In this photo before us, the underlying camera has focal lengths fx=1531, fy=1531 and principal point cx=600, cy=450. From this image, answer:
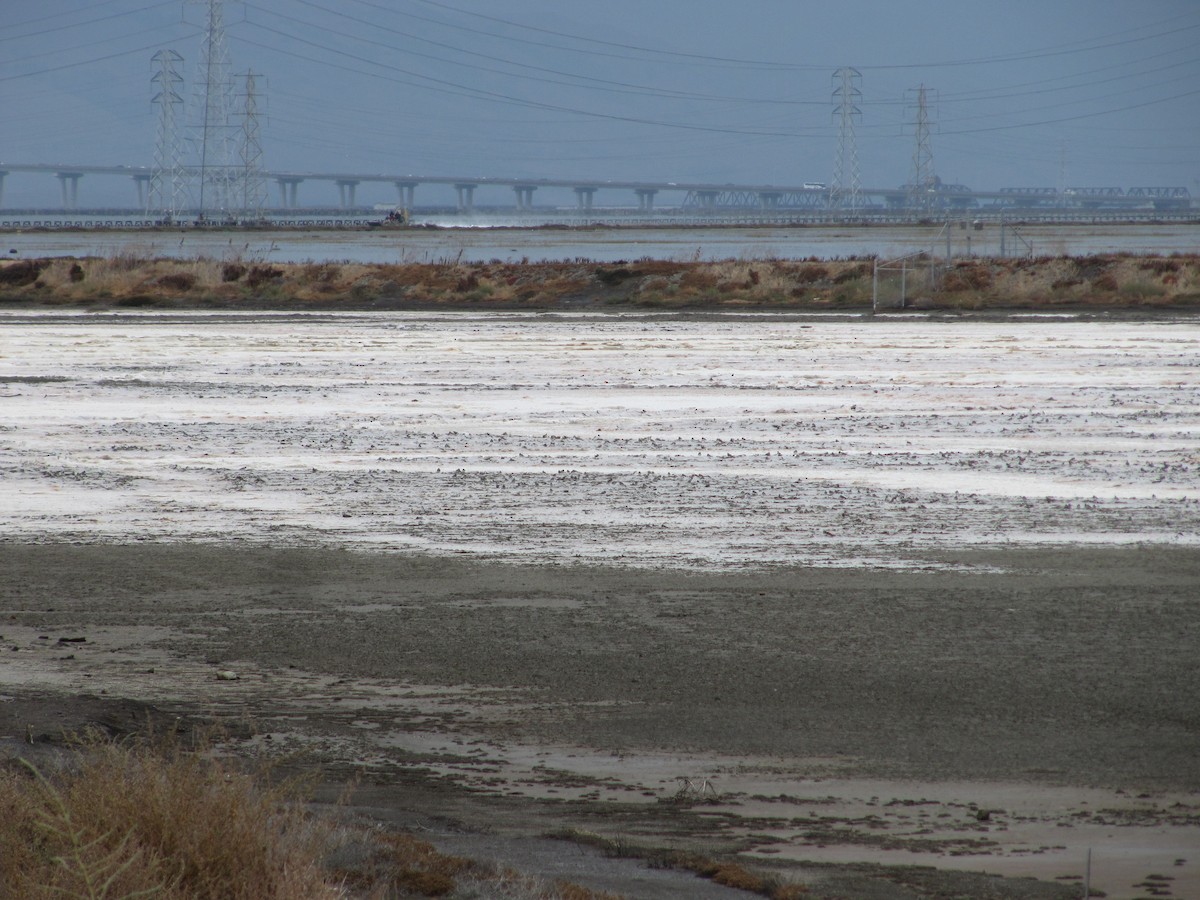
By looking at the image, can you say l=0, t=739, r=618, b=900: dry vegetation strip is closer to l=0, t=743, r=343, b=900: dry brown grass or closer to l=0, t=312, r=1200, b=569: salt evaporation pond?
l=0, t=743, r=343, b=900: dry brown grass

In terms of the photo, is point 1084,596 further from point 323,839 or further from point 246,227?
point 246,227

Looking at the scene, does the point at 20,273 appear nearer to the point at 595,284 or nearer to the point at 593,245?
the point at 595,284

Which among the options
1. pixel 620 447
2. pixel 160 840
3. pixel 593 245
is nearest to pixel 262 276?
pixel 620 447

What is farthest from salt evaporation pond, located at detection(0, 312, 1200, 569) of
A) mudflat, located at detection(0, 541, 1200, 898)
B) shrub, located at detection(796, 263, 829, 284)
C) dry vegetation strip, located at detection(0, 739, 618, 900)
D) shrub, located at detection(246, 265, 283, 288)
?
shrub, located at detection(246, 265, 283, 288)

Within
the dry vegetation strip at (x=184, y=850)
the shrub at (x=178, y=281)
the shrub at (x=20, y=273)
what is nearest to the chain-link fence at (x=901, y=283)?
the shrub at (x=178, y=281)

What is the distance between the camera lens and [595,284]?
51750 mm

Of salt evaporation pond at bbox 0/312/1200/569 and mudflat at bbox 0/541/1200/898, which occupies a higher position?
salt evaporation pond at bbox 0/312/1200/569

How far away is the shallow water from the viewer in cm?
7431

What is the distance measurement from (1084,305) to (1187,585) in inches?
1354

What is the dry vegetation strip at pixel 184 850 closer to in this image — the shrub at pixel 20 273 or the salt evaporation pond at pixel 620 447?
the salt evaporation pond at pixel 620 447

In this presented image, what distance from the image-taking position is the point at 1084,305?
140ft

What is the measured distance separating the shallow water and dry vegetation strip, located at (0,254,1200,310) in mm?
5908

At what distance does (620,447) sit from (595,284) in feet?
116

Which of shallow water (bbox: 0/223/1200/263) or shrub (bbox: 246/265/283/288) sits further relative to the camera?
shallow water (bbox: 0/223/1200/263)
